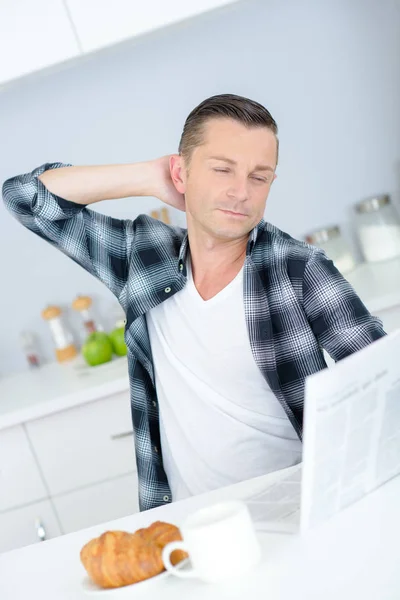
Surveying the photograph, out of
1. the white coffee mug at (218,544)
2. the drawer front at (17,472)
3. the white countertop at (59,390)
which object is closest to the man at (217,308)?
the white coffee mug at (218,544)

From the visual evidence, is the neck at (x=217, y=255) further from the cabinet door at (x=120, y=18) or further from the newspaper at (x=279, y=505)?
→ the cabinet door at (x=120, y=18)

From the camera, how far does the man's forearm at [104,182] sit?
1659 mm

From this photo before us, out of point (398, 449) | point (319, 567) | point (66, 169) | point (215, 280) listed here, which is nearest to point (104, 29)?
point (66, 169)

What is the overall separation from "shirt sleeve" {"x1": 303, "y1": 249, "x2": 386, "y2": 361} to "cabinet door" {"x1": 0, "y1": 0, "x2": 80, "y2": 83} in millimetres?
1250

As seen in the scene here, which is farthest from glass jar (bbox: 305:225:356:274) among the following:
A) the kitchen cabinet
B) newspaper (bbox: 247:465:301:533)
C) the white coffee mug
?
the white coffee mug

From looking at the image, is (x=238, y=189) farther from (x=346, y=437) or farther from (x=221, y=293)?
(x=346, y=437)

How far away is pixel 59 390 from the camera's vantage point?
2.36m

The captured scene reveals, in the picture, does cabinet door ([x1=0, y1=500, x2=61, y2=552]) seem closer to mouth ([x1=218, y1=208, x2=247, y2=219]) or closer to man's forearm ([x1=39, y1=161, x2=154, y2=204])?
man's forearm ([x1=39, y1=161, x2=154, y2=204])

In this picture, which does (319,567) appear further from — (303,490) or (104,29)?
(104,29)

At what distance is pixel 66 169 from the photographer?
1.69 m

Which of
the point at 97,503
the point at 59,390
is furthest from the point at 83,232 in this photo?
the point at 97,503

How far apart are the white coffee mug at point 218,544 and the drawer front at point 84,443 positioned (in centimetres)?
143

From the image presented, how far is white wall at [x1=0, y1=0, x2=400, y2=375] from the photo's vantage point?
281 cm

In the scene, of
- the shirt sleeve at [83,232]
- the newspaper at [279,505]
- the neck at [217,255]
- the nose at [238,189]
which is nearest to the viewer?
the newspaper at [279,505]
